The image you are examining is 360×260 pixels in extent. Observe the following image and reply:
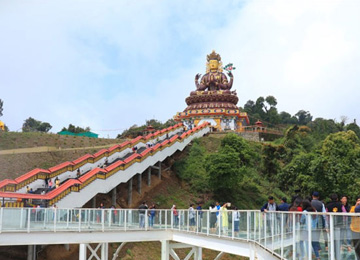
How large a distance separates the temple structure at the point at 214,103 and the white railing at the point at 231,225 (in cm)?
3494

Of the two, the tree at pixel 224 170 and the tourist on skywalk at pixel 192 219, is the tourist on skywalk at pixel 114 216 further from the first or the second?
the tree at pixel 224 170

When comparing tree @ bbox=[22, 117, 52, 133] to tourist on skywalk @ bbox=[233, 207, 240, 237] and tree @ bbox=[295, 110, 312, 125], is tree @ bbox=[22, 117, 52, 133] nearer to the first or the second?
tree @ bbox=[295, 110, 312, 125]

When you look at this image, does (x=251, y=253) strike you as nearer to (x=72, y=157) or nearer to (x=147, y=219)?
(x=147, y=219)

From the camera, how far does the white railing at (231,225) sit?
8.31m

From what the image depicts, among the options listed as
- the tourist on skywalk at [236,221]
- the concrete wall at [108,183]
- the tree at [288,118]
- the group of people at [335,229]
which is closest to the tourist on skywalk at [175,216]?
the tourist on skywalk at [236,221]

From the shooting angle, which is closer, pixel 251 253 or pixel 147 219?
pixel 251 253

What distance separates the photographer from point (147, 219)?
22.4 meters

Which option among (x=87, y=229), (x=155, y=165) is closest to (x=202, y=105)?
(x=155, y=165)

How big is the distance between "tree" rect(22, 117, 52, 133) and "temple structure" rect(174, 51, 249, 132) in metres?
36.0

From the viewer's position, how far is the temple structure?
2351 inches

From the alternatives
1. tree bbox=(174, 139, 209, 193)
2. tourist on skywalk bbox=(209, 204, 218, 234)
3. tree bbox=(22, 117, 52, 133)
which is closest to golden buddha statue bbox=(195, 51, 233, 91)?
tree bbox=(174, 139, 209, 193)

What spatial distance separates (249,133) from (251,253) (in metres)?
39.3

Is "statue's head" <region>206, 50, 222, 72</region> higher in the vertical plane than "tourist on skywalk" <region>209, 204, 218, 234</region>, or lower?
higher

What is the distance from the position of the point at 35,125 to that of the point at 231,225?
260 ft
